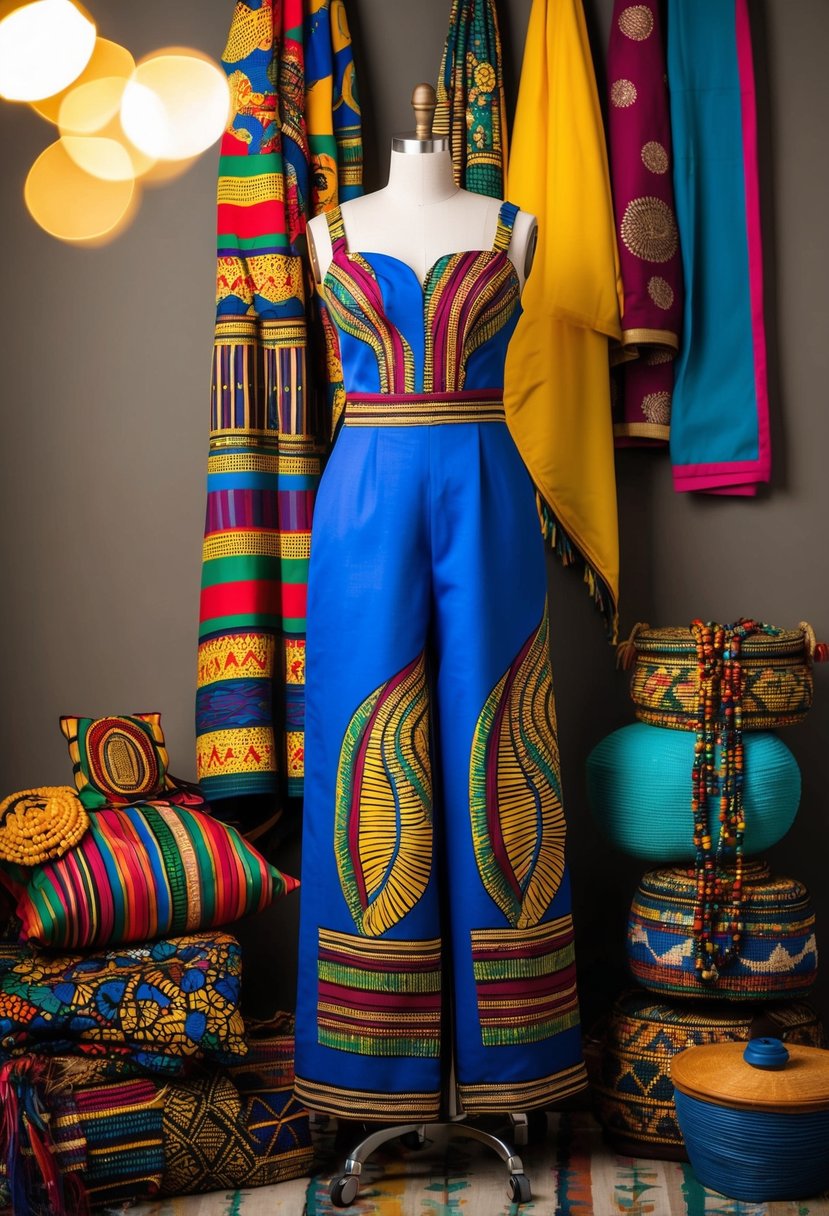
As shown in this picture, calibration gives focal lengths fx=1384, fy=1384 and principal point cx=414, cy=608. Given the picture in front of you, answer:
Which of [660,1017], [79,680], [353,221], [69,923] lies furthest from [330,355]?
[660,1017]

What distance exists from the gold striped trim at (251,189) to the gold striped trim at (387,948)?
1.28 metres

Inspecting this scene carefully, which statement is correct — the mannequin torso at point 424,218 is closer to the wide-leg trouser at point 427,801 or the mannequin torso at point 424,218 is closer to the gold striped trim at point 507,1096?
the wide-leg trouser at point 427,801

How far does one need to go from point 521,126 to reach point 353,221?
0.53 meters

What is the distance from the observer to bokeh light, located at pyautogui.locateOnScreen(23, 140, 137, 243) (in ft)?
8.58

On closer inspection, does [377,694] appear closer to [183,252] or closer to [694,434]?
[694,434]

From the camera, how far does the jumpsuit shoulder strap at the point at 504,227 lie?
7.09 feet

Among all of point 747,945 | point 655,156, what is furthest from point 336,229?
point 747,945

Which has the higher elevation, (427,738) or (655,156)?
(655,156)

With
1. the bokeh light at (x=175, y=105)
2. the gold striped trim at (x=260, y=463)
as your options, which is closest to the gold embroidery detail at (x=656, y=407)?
the gold striped trim at (x=260, y=463)

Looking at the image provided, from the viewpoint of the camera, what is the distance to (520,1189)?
6.74ft

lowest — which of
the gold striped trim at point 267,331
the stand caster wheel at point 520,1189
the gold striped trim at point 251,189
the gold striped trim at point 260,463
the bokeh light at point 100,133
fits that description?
the stand caster wheel at point 520,1189

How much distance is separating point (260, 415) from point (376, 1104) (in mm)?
1189

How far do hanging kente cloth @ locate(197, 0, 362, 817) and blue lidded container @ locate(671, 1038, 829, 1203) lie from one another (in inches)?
34.8

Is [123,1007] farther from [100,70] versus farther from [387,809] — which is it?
[100,70]
